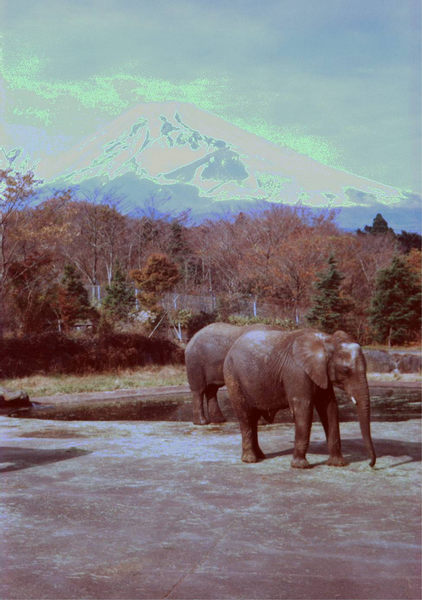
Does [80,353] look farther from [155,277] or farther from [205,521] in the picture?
[205,521]

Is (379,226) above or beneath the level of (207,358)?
above

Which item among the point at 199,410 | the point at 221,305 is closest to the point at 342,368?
the point at 199,410

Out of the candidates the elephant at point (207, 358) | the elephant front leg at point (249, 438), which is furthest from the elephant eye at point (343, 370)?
the elephant at point (207, 358)

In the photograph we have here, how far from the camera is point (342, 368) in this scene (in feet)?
23.8

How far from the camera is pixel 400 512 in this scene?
19.3ft

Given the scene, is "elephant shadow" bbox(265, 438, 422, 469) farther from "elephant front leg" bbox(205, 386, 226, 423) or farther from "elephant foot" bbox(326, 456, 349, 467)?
"elephant front leg" bbox(205, 386, 226, 423)

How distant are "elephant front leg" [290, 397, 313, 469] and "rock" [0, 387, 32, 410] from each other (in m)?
9.87

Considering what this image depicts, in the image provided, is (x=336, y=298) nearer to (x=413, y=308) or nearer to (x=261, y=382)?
(x=413, y=308)

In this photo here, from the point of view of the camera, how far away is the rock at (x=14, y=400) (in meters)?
16.1

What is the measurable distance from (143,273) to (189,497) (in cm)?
2597

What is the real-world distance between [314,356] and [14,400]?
33.9 ft

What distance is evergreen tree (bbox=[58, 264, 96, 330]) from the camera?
27.0m

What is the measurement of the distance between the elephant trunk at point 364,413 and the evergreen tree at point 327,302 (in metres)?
21.7

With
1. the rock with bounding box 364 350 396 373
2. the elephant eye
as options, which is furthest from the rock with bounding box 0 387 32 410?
the rock with bounding box 364 350 396 373
